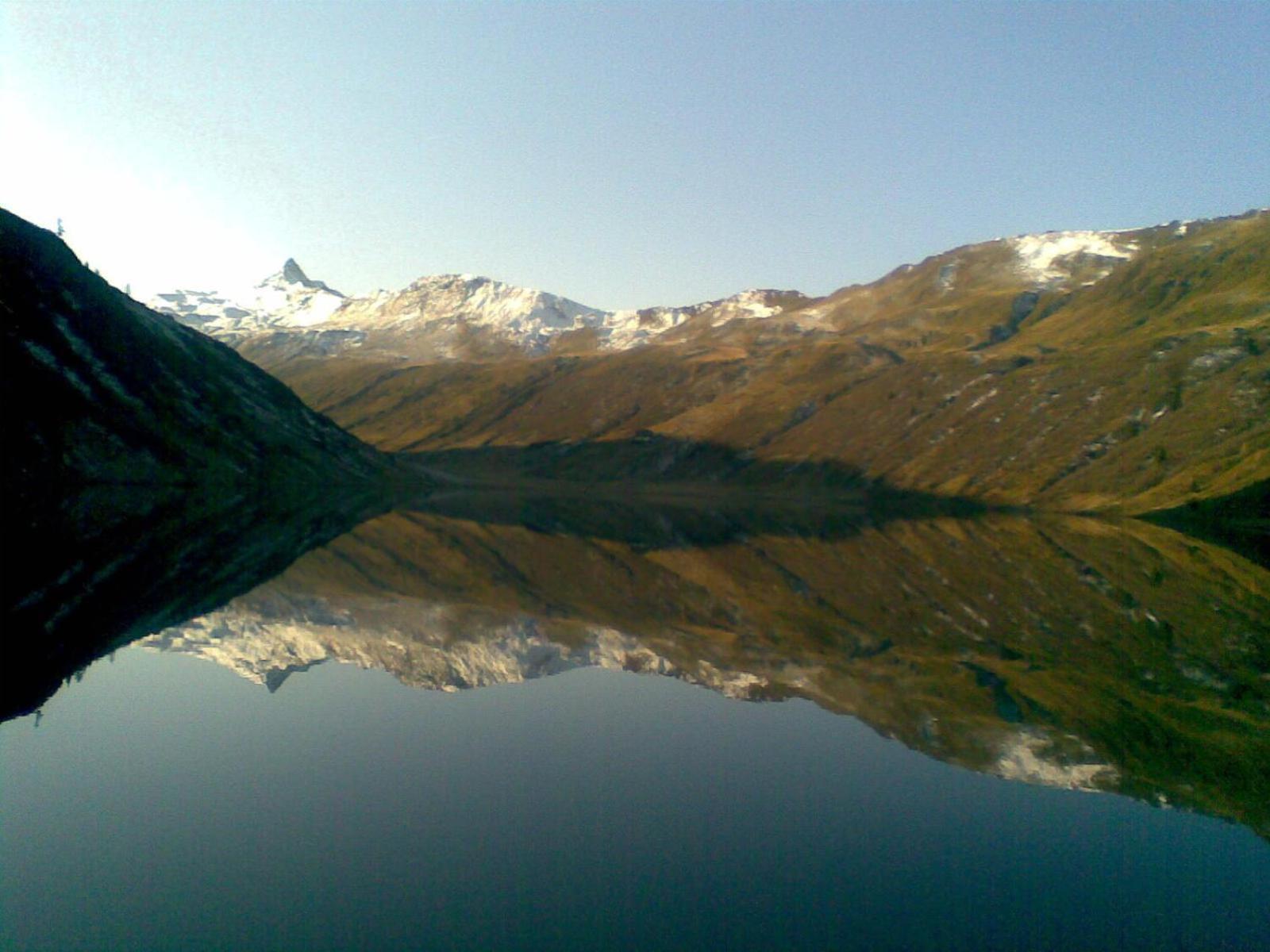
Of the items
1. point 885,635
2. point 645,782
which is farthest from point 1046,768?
point 885,635

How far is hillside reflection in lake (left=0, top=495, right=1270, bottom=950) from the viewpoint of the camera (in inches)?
794

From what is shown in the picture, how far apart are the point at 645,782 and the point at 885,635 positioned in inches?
1274

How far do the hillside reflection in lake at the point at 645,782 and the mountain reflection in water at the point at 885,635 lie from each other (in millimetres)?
316

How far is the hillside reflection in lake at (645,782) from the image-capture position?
2017 centimetres

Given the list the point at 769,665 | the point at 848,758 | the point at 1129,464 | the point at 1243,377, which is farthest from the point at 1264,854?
the point at 1243,377

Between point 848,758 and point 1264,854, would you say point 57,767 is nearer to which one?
point 848,758

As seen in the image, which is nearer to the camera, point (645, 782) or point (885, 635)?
point (645, 782)

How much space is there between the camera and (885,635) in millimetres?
56312

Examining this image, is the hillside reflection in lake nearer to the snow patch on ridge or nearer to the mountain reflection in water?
the snow patch on ridge

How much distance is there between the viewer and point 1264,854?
25094 millimetres

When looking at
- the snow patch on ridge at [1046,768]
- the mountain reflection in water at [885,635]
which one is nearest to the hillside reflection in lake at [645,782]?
the snow patch on ridge at [1046,768]

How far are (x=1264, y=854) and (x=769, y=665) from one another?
84.3 ft

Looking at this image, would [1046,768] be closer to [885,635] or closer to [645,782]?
[645,782]

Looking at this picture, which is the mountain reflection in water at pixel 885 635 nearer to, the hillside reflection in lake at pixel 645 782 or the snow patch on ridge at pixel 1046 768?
the snow patch on ridge at pixel 1046 768
